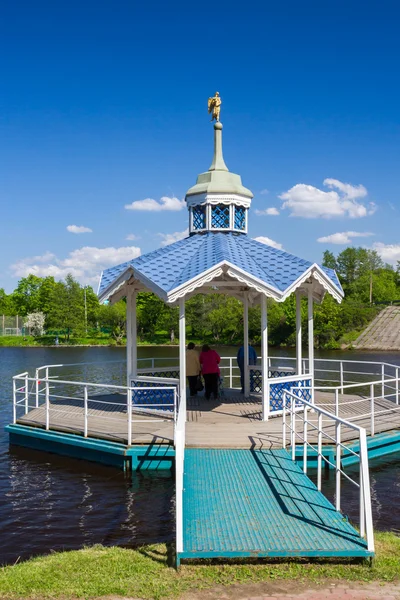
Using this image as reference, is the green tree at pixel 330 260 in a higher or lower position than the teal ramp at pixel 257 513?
higher

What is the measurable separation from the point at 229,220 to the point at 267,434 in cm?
636

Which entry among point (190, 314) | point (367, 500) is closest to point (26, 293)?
point (190, 314)

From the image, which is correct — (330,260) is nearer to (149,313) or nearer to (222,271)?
(149,313)

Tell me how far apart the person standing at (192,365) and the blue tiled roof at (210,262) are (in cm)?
279

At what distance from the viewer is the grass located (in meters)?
5.64

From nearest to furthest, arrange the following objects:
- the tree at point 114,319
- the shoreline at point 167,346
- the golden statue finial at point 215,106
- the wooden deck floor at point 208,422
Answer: the wooden deck floor at point 208,422 < the golden statue finial at point 215,106 < the shoreline at point 167,346 < the tree at point 114,319

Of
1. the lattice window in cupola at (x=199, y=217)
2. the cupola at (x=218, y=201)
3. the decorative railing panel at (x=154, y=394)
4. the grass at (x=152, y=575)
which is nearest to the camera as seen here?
the grass at (x=152, y=575)

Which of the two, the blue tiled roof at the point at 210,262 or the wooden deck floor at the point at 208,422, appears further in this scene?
the blue tiled roof at the point at 210,262

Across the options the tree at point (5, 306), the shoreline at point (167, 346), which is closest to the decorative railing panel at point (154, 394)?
the shoreline at point (167, 346)

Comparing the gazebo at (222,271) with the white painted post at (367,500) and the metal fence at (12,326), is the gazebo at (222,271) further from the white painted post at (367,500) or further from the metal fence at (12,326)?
the metal fence at (12,326)

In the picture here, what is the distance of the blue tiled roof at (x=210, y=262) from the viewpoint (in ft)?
42.2

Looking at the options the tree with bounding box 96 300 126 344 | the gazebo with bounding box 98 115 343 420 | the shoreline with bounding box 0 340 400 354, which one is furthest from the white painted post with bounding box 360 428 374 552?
the tree with bounding box 96 300 126 344

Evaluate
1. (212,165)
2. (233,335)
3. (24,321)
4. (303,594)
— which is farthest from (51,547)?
(24,321)

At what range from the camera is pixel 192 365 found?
15766 mm
